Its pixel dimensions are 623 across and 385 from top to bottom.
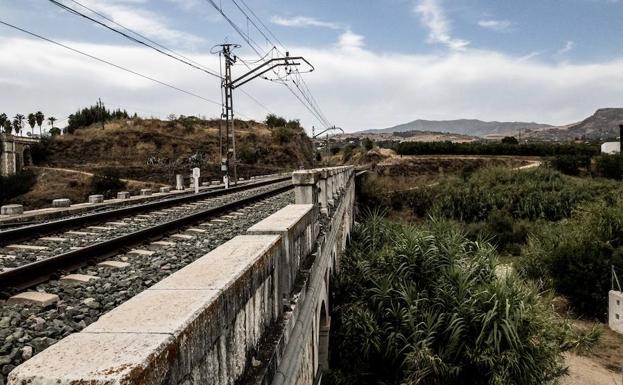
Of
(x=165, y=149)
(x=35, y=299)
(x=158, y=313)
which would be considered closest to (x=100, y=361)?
(x=158, y=313)

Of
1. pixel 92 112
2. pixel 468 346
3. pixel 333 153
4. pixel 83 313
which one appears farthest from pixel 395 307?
pixel 333 153

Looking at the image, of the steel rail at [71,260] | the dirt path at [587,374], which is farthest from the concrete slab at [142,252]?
the dirt path at [587,374]

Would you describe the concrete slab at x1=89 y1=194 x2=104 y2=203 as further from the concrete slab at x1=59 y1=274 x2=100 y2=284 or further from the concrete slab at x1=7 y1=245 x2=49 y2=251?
the concrete slab at x1=59 y1=274 x2=100 y2=284

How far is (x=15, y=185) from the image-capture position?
3488 cm

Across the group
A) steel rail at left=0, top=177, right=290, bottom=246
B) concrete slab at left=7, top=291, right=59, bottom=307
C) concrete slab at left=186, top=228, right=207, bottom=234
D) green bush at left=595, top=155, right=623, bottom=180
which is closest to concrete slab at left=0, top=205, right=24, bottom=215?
steel rail at left=0, top=177, right=290, bottom=246

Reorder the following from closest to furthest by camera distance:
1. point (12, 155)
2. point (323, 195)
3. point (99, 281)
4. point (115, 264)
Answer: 1. point (99, 281)
2. point (115, 264)
3. point (323, 195)
4. point (12, 155)

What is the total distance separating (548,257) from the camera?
57.3ft

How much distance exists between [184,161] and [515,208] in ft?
96.9

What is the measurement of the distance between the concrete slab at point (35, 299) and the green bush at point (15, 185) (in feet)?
112

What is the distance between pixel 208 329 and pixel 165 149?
49.6m

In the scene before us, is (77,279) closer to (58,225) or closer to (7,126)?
(58,225)

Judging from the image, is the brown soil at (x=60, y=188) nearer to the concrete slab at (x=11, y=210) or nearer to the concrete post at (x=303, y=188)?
the concrete slab at (x=11, y=210)

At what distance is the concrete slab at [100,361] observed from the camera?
126 centimetres

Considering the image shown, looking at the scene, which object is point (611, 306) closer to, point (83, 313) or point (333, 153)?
point (83, 313)
